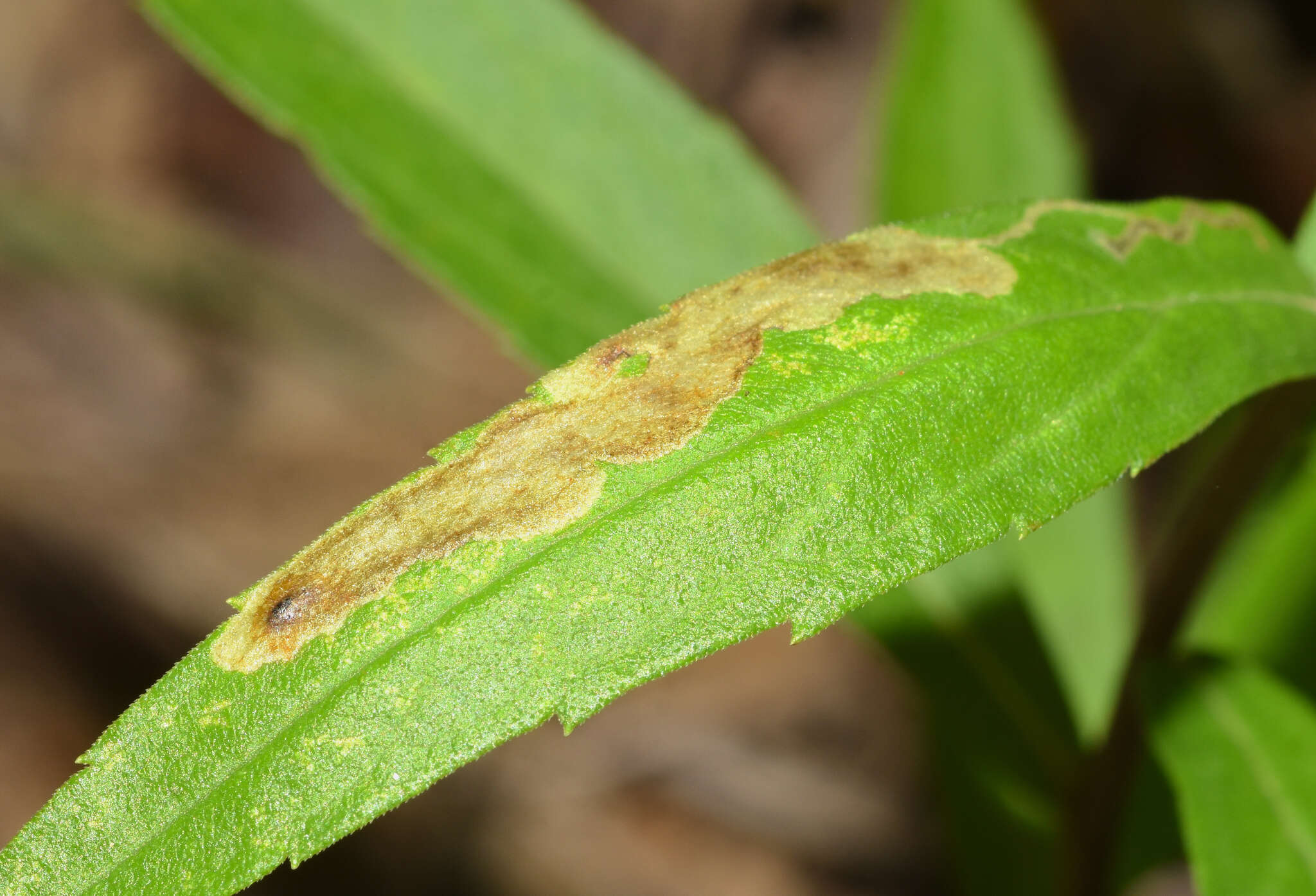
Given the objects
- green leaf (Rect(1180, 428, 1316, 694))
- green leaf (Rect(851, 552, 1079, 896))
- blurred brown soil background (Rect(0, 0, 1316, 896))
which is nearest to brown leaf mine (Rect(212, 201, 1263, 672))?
green leaf (Rect(851, 552, 1079, 896))

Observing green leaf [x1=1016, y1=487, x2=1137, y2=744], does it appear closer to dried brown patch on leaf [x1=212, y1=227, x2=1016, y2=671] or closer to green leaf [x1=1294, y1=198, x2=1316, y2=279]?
green leaf [x1=1294, y1=198, x2=1316, y2=279]

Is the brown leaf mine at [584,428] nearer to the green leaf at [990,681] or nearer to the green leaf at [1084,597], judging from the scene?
the green leaf at [990,681]

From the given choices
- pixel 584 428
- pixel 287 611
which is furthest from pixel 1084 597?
pixel 287 611

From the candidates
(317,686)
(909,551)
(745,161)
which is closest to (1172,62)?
(745,161)

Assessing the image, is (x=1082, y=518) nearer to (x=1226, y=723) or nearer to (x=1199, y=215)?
(x=1226, y=723)

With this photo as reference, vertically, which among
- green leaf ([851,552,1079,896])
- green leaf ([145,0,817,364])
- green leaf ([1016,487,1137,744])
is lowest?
green leaf ([1016,487,1137,744])

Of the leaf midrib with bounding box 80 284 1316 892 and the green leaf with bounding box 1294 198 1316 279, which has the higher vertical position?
the leaf midrib with bounding box 80 284 1316 892

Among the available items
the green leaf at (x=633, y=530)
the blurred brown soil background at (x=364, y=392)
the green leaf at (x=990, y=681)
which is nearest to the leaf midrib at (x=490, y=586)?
the green leaf at (x=633, y=530)
